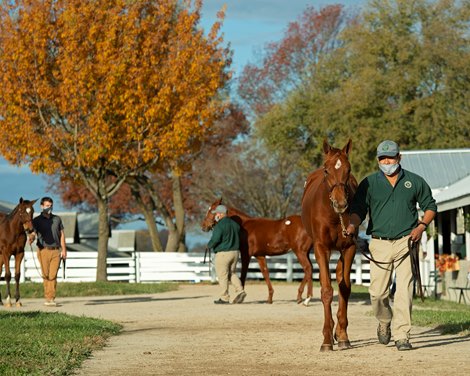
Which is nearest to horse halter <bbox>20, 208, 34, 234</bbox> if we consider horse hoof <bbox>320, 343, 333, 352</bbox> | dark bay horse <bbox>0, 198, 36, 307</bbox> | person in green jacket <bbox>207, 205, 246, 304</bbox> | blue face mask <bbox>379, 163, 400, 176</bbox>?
dark bay horse <bbox>0, 198, 36, 307</bbox>

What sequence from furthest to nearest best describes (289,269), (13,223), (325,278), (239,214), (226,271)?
(289,269)
(239,214)
(226,271)
(13,223)
(325,278)

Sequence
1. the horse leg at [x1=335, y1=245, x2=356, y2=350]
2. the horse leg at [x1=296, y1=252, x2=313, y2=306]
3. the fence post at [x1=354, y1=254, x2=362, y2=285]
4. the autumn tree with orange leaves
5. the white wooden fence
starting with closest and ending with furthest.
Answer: the horse leg at [x1=335, y1=245, x2=356, y2=350]
the horse leg at [x1=296, y1=252, x2=313, y2=306]
the autumn tree with orange leaves
the fence post at [x1=354, y1=254, x2=362, y2=285]
the white wooden fence

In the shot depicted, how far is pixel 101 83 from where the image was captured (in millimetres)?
33906

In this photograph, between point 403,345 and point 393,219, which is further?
point 393,219

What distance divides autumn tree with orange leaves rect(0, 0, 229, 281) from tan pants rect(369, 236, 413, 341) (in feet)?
70.2

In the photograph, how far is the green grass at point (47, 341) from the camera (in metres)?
11.2

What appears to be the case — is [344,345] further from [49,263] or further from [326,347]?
[49,263]

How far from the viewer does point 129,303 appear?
26266 mm

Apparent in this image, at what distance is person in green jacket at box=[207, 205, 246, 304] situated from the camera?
82.9ft

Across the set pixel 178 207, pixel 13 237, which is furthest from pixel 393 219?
pixel 178 207

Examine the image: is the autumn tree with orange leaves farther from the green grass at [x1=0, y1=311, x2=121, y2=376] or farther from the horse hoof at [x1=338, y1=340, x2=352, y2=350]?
the horse hoof at [x1=338, y1=340, x2=352, y2=350]

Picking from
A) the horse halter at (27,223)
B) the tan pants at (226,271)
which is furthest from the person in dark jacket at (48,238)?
the tan pants at (226,271)

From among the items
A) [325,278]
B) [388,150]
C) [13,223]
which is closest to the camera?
[388,150]

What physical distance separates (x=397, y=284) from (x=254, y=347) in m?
1.91
